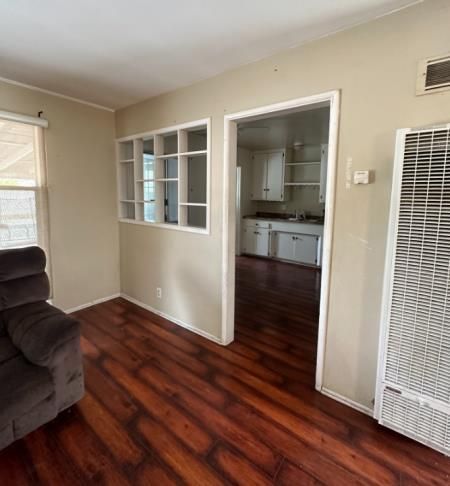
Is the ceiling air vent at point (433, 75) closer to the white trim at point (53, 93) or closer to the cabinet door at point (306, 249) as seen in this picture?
the white trim at point (53, 93)

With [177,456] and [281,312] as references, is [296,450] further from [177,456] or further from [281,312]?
[281,312]

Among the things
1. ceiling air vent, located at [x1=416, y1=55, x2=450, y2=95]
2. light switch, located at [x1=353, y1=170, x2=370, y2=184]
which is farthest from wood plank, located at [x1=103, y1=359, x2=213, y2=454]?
ceiling air vent, located at [x1=416, y1=55, x2=450, y2=95]

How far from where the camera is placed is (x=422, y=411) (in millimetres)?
1561

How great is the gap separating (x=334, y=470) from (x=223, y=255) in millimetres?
1648

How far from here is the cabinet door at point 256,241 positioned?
6.18 meters

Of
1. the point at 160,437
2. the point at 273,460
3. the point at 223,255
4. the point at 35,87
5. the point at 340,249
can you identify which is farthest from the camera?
the point at 35,87

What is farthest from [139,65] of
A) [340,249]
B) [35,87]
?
[340,249]

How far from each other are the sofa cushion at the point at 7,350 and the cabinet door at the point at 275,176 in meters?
5.38

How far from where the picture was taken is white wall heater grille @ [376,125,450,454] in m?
1.42

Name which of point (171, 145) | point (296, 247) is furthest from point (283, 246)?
point (171, 145)

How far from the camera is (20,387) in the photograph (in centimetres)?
148

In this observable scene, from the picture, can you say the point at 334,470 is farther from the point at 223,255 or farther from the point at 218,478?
the point at 223,255

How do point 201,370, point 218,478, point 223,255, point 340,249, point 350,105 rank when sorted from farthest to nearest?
point 223,255 < point 201,370 < point 340,249 < point 350,105 < point 218,478

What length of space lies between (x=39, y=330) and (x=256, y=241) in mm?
5052
